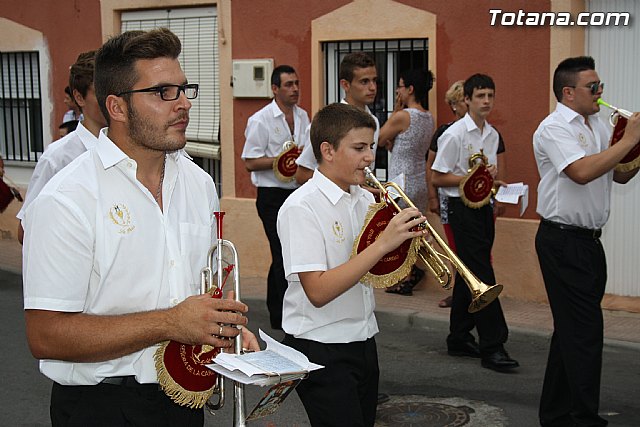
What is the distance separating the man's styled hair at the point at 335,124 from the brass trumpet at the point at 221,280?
1412 mm

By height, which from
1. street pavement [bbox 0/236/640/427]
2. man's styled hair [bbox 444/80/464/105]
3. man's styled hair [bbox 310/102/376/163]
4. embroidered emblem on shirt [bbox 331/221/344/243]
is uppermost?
man's styled hair [bbox 444/80/464/105]

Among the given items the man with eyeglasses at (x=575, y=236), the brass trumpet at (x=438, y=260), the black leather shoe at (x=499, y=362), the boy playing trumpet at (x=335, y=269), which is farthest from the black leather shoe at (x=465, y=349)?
the boy playing trumpet at (x=335, y=269)

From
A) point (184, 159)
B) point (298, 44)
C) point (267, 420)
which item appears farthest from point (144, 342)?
point (298, 44)

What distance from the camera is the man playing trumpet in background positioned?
754 cm

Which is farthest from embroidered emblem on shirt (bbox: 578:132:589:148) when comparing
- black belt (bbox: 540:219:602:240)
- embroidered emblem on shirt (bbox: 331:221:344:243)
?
embroidered emblem on shirt (bbox: 331:221:344:243)

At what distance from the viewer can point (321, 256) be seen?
4.35 metres

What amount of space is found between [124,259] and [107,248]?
0.22 ft

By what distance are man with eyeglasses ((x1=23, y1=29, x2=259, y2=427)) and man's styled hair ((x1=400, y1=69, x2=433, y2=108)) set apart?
20.7 feet

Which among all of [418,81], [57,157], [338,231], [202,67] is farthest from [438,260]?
[202,67]

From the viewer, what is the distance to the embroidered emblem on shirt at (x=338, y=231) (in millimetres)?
4508

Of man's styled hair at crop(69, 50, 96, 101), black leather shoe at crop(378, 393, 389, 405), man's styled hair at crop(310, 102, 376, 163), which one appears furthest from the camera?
black leather shoe at crop(378, 393, 389, 405)

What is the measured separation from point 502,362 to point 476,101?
2.14 m

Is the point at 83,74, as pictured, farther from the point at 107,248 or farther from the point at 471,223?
the point at 471,223

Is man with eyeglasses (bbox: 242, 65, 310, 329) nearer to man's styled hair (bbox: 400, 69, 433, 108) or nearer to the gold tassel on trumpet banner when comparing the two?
man's styled hair (bbox: 400, 69, 433, 108)
